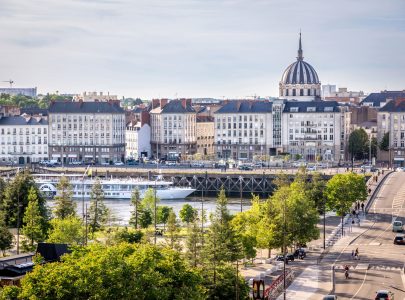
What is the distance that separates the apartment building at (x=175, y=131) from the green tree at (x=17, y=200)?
9076 cm

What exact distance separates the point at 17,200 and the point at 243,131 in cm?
9045

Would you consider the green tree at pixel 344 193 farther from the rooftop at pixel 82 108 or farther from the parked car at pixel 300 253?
the rooftop at pixel 82 108

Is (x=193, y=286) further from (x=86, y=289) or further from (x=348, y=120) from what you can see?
(x=348, y=120)

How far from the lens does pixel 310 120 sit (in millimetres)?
179875

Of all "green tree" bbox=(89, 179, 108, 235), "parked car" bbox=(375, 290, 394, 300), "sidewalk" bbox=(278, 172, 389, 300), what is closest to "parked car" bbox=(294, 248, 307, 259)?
"sidewalk" bbox=(278, 172, 389, 300)

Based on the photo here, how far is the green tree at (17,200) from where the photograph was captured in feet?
302

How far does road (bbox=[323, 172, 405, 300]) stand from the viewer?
64.8m

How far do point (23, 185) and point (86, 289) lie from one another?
49.2 meters

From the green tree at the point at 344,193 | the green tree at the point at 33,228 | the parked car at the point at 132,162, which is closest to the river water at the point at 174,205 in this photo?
the green tree at the point at 344,193

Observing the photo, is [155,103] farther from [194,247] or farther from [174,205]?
[194,247]

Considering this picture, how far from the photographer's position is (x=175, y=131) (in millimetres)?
189875

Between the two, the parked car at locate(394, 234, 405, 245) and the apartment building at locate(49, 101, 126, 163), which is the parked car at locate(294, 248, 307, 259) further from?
the apartment building at locate(49, 101, 126, 163)

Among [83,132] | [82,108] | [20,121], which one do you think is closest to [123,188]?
[83,132]

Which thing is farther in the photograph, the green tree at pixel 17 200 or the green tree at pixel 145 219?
the green tree at pixel 145 219
